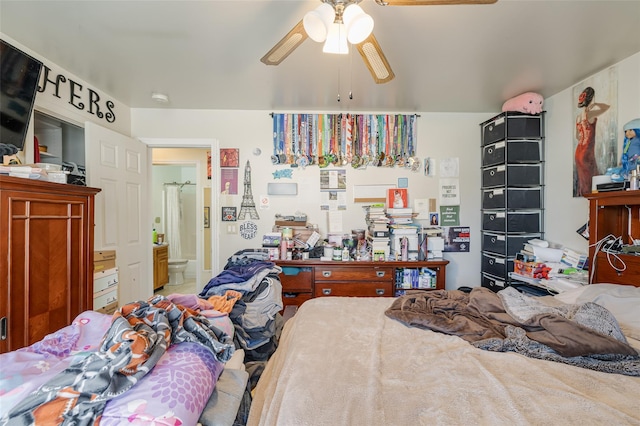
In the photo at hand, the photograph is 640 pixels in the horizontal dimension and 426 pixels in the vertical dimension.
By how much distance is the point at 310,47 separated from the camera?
1831 millimetres

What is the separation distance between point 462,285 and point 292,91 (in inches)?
107

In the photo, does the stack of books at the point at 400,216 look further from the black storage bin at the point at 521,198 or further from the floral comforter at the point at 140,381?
the floral comforter at the point at 140,381

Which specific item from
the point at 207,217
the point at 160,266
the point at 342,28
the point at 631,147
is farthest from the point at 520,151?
the point at 160,266

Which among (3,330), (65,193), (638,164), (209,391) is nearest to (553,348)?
(209,391)

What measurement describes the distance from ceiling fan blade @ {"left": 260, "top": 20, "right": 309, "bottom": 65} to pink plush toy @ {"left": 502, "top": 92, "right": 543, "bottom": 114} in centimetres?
222

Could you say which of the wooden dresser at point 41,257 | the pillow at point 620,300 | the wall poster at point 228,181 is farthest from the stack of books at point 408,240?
the wooden dresser at point 41,257

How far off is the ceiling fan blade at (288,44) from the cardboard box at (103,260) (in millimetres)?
1952

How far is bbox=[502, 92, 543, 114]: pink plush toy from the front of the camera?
2428mm

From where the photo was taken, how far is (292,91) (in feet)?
8.18

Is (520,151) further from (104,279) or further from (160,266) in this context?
(160,266)

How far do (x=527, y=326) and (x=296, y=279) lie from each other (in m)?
1.84

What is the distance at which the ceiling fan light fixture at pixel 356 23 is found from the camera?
3.74 feet

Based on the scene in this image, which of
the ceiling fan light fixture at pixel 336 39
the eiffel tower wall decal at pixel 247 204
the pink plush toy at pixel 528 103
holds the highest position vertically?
the pink plush toy at pixel 528 103

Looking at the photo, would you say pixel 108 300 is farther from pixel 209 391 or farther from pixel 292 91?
pixel 292 91
